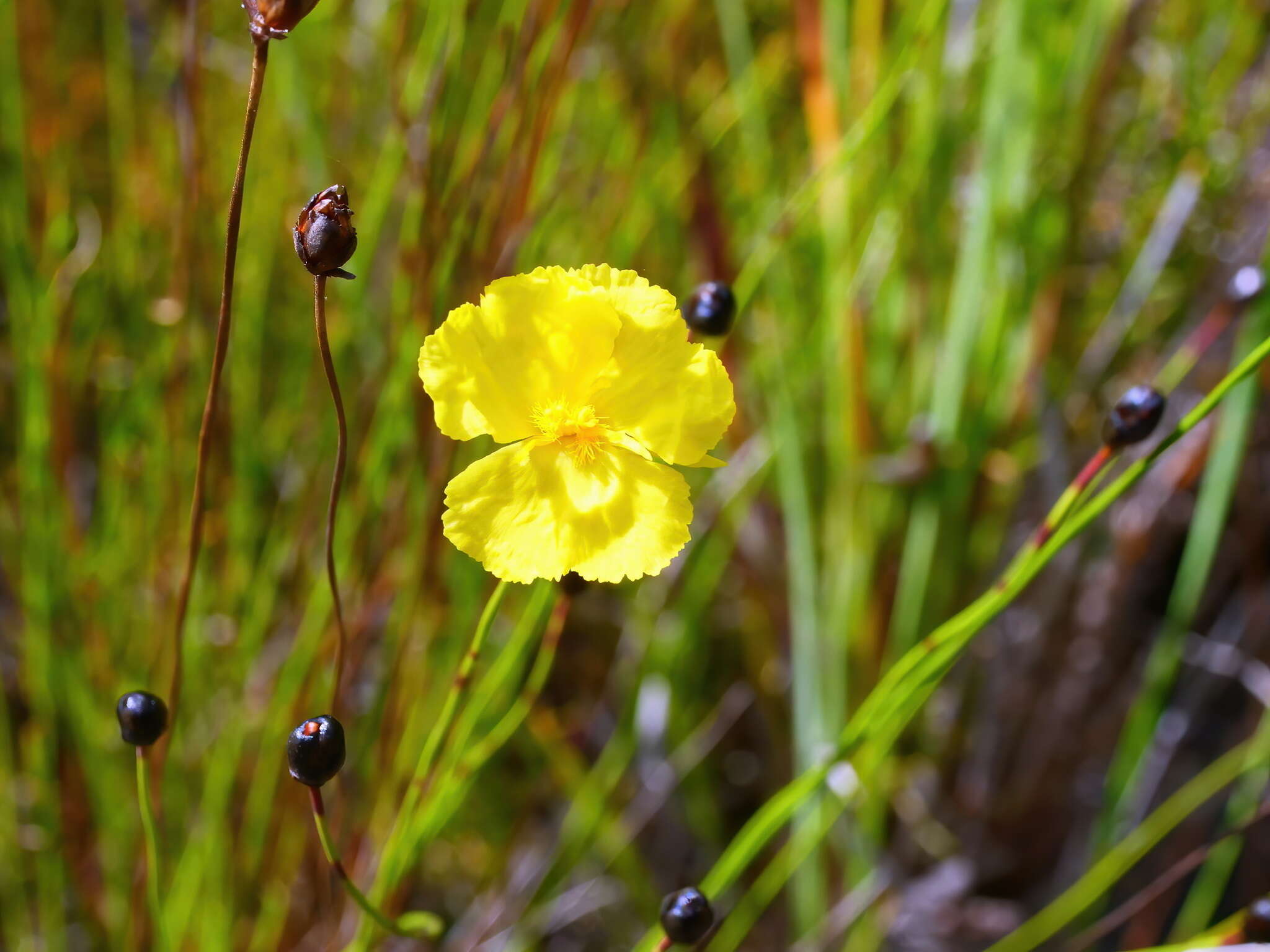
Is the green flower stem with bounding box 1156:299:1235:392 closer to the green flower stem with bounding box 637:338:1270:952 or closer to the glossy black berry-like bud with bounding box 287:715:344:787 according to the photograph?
the green flower stem with bounding box 637:338:1270:952

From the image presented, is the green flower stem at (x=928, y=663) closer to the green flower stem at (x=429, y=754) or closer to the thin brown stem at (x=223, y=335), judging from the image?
the green flower stem at (x=429, y=754)

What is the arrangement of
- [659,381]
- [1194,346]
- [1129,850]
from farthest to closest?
[1194,346], [1129,850], [659,381]

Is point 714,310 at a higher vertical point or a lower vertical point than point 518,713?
higher

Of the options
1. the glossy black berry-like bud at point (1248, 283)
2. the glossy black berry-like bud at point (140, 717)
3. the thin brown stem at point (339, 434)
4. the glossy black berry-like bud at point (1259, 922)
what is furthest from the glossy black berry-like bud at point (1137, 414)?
the glossy black berry-like bud at point (140, 717)

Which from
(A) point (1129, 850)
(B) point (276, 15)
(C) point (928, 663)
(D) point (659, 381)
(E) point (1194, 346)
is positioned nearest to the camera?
(B) point (276, 15)

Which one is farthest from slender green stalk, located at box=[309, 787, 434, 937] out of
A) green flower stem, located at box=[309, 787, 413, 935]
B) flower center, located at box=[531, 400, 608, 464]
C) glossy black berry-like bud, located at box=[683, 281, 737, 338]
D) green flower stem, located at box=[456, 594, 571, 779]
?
glossy black berry-like bud, located at box=[683, 281, 737, 338]

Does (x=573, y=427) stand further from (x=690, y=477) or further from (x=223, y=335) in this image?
(x=690, y=477)

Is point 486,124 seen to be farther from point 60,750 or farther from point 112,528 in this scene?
point 60,750

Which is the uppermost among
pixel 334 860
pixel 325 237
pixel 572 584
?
pixel 325 237

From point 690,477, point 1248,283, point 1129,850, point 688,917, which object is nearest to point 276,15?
point 688,917
